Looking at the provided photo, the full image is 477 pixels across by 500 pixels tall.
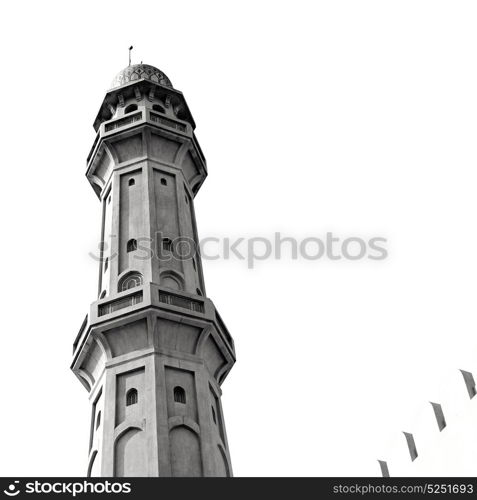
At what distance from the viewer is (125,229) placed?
40781 millimetres

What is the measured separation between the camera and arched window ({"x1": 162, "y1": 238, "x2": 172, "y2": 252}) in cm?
3975

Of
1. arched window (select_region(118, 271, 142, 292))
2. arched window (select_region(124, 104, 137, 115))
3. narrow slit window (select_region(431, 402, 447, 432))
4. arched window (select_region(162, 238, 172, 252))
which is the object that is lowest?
narrow slit window (select_region(431, 402, 447, 432))

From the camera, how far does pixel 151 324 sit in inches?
1362

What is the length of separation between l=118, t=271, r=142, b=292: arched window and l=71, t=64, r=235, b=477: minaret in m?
0.06

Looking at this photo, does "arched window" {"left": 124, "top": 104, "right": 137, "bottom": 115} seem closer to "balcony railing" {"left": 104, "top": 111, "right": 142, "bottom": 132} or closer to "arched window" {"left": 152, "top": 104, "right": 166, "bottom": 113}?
"arched window" {"left": 152, "top": 104, "right": 166, "bottom": 113}

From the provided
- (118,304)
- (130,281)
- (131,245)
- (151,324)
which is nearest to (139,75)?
(131,245)

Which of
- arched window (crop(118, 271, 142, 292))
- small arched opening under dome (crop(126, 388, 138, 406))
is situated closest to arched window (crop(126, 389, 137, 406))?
small arched opening under dome (crop(126, 388, 138, 406))

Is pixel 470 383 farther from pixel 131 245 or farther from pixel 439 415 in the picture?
pixel 131 245

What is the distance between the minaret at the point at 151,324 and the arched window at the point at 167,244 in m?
0.06
